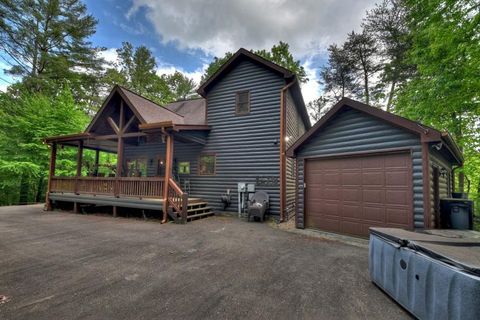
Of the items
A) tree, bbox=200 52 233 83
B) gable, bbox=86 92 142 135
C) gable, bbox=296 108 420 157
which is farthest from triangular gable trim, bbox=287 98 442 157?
tree, bbox=200 52 233 83

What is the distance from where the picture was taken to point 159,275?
11.0 ft

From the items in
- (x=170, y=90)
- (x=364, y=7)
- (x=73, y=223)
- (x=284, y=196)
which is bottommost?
(x=73, y=223)

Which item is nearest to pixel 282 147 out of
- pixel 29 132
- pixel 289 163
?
pixel 289 163

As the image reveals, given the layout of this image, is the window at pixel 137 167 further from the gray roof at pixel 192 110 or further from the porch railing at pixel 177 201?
the porch railing at pixel 177 201

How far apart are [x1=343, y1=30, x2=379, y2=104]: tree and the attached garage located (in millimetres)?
11067

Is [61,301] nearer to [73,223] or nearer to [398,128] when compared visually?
[73,223]

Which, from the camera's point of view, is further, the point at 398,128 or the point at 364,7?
the point at 364,7

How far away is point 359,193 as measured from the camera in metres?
5.91

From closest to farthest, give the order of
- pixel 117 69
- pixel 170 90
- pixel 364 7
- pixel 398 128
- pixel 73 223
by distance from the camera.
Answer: pixel 398 128 → pixel 73 223 → pixel 364 7 → pixel 117 69 → pixel 170 90

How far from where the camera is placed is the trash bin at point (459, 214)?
5.48 meters

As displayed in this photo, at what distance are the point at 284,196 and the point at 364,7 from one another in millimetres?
15039

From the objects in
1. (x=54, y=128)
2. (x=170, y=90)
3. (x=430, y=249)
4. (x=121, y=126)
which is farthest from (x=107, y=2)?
(x=430, y=249)

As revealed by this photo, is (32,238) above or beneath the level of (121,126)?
beneath

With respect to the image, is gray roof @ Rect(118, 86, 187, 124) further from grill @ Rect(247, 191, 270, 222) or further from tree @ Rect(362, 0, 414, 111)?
tree @ Rect(362, 0, 414, 111)
